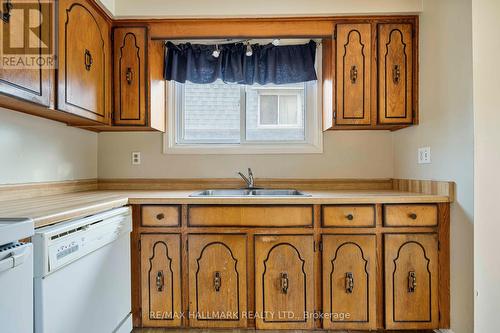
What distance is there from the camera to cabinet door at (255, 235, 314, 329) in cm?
178

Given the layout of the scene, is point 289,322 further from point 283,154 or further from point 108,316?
point 283,154

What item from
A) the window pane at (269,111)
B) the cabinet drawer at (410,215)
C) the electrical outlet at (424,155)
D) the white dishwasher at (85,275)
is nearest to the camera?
the white dishwasher at (85,275)

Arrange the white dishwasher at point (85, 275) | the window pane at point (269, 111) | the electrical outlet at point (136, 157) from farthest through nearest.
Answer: the window pane at point (269, 111), the electrical outlet at point (136, 157), the white dishwasher at point (85, 275)

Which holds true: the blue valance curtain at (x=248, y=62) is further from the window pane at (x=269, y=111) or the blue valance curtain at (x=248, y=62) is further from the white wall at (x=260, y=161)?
the white wall at (x=260, y=161)

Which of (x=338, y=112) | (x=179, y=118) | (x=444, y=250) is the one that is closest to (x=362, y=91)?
(x=338, y=112)

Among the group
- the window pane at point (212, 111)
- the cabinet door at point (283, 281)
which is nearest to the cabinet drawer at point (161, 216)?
the cabinet door at point (283, 281)

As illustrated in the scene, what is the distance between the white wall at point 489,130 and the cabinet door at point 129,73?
206cm

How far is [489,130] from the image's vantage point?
5.09 feet

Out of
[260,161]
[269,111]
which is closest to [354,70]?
[269,111]

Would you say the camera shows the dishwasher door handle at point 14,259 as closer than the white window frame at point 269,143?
Yes

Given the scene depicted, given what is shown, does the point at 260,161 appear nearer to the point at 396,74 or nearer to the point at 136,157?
the point at 136,157

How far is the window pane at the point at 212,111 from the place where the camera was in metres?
2.53

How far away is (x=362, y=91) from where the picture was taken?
2.04 meters

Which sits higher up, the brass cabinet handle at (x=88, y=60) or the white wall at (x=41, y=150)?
the brass cabinet handle at (x=88, y=60)
